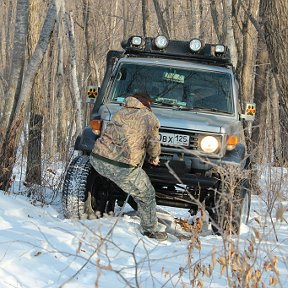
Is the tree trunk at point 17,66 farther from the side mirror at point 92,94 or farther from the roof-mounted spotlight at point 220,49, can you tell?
the roof-mounted spotlight at point 220,49

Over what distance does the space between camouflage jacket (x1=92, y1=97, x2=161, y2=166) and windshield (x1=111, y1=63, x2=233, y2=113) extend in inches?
41.8

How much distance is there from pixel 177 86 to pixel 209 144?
112 cm

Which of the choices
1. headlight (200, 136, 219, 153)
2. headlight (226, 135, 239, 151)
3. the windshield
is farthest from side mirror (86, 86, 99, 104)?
headlight (226, 135, 239, 151)

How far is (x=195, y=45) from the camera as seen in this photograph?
8102 mm

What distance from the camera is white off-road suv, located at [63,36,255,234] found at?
6.91 m

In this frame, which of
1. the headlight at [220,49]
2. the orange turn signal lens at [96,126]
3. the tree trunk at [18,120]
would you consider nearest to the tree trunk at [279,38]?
the headlight at [220,49]

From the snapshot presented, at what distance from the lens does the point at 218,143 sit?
692 centimetres

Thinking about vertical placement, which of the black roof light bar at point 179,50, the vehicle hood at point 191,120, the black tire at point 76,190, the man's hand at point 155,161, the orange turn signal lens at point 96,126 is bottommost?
the black tire at point 76,190

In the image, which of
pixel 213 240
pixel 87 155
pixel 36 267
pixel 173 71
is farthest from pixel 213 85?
pixel 36 267

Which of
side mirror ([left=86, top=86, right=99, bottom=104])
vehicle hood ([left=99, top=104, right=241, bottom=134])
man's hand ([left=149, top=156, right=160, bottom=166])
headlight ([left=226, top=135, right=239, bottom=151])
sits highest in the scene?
side mirror ([left=86, top=86, right=99, bottom=104])

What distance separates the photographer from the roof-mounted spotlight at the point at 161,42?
8.05 meters

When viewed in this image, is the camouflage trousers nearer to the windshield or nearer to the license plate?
the license plate

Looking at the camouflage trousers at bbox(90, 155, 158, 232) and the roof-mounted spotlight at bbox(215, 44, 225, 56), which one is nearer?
the camouflage trousers at bbox(90, 155, 158, 232)

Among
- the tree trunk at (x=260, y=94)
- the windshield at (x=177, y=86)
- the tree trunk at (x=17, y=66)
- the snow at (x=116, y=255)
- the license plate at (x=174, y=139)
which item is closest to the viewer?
the snow at (x=116, y=255)
